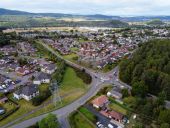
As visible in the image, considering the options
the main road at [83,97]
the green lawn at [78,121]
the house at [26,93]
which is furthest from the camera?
the house at [26,93]

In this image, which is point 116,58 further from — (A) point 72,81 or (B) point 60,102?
(B) point 60,102

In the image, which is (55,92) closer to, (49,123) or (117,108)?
(117,108)

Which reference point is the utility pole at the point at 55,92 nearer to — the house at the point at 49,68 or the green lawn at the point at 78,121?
the green lawn at the point at 78,121

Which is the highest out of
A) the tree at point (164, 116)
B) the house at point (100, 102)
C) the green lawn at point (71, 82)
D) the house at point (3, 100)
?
the tree at point (164, 116)

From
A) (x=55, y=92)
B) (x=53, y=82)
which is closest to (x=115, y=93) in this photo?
(x=55, y=92)

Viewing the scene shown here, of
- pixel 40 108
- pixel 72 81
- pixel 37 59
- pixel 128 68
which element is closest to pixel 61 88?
pixel 72 81

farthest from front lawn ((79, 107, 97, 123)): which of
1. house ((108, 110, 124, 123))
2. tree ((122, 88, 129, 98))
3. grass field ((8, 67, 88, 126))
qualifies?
tree ((122, 88, 129, 98))

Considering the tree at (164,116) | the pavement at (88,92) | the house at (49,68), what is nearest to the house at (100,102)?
the pavement at (88,92)
